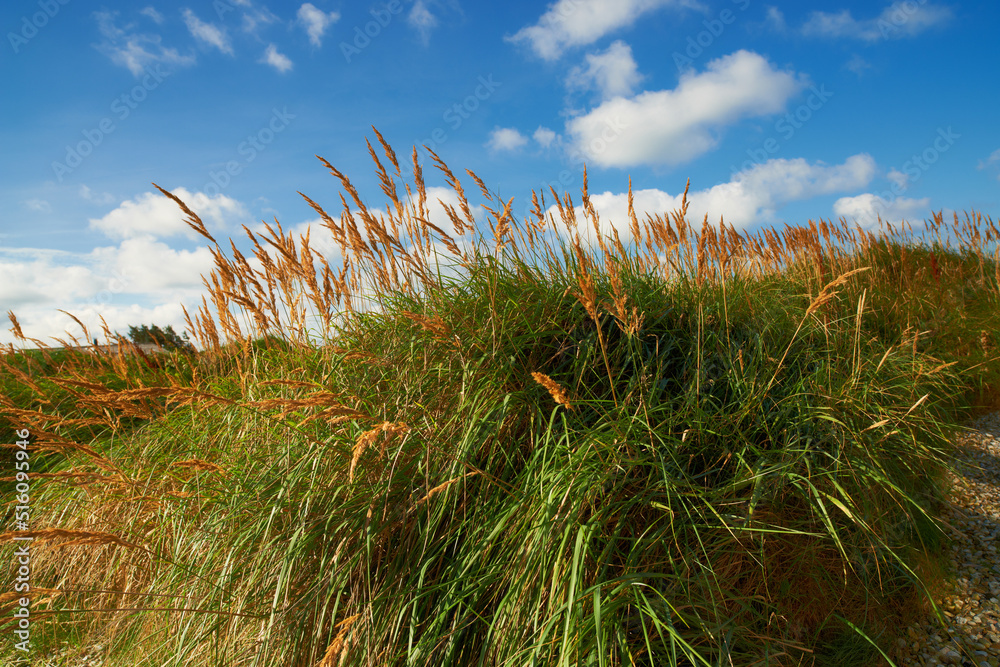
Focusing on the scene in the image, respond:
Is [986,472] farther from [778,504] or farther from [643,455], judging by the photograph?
[643,455]

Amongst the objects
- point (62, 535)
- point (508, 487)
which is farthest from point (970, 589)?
point (62, 535)

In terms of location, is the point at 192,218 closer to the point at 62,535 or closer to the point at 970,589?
the point at 62,535

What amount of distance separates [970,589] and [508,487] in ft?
6.77

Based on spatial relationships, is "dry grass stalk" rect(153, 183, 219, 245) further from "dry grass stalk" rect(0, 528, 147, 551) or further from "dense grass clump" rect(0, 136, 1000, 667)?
"dry grass stalk" rect(0, 528, 147, 551)

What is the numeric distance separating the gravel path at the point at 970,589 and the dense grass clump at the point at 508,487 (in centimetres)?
9

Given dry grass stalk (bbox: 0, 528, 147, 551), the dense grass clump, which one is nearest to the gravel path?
the dense grass clump

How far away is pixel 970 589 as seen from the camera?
7.02ft

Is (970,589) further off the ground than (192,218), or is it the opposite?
(192,218)

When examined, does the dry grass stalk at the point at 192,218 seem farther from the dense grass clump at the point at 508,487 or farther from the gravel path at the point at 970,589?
the gravel path at the point at 970,589

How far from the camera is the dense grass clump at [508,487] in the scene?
1579mm

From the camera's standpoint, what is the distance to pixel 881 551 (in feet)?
6.39

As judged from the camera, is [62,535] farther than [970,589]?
No

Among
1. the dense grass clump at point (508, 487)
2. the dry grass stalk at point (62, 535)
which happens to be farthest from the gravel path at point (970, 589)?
the dry grass stalk at point (62, 535)

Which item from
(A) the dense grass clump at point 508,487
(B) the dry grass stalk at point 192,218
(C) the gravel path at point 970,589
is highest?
(B) the dry grass stalk at point 192,218
